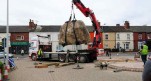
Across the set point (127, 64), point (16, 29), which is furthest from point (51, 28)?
point (127, 64)

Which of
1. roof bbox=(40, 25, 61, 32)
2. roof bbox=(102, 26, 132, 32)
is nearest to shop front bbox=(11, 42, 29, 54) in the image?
roof bbox=(40, 25, 61, 32)

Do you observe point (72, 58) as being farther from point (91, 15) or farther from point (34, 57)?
point (34, 57)

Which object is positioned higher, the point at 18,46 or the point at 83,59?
the point at 18,46

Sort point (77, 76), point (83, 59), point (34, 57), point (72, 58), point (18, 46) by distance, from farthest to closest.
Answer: point (18, 46) < point (34, 57) < point (72, 58) < point (83, 59) < point (77, 76)

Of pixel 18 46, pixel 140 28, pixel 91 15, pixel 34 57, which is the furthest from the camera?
pixel 140 28

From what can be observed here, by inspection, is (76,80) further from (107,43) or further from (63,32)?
(107,43)

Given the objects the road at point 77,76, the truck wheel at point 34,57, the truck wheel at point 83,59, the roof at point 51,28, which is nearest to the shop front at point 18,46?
the roof at point 51,28

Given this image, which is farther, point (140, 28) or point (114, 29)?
point (140, 28)

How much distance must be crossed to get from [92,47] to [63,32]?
721cm

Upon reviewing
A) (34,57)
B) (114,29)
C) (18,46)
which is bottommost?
(34,57)

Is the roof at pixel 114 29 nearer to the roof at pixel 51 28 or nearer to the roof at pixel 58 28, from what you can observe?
the roof at pixel 58 28

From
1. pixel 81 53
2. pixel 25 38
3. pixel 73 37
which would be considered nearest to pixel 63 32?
pixel 73 37

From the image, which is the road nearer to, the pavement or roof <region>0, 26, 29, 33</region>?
the pavement

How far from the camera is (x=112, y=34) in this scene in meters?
76.5
